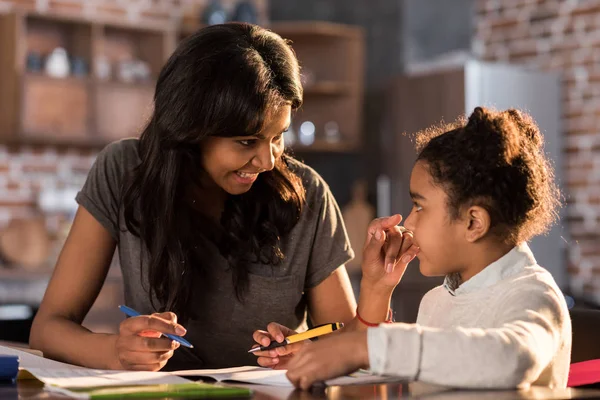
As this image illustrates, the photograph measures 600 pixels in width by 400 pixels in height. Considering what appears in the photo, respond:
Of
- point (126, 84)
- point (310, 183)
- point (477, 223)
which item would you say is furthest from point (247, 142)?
point (126, 84)

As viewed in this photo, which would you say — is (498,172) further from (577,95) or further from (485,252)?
(577,95)

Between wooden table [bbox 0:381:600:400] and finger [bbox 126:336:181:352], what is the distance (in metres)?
0.24

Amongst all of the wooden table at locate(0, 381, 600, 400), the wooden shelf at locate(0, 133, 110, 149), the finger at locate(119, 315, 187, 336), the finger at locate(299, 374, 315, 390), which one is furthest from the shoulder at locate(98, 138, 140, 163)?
the wooden shelf at locate(0, 133, 110, 149)

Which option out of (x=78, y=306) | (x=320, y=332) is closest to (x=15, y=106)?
(x=78, y=306)

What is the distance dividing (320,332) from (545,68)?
13.1 feet

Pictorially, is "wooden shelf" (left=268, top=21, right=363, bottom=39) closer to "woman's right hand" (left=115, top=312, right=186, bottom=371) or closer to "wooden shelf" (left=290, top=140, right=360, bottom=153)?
"wooden shelf" (left=290, top=140, right=360, bottom=153)

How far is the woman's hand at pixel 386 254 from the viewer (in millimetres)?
1709

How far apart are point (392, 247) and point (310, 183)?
18.3 inches

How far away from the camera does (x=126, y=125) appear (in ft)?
17.3

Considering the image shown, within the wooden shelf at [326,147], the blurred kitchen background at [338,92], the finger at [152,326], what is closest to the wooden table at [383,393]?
the finger at [152,326]

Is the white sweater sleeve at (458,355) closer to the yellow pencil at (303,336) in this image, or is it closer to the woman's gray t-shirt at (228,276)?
the yellow pencil at (303,336)

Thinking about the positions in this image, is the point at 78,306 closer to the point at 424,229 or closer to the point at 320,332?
the point at 320,332

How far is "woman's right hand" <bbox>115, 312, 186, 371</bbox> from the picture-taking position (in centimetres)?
152

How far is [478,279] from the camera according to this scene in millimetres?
1448
